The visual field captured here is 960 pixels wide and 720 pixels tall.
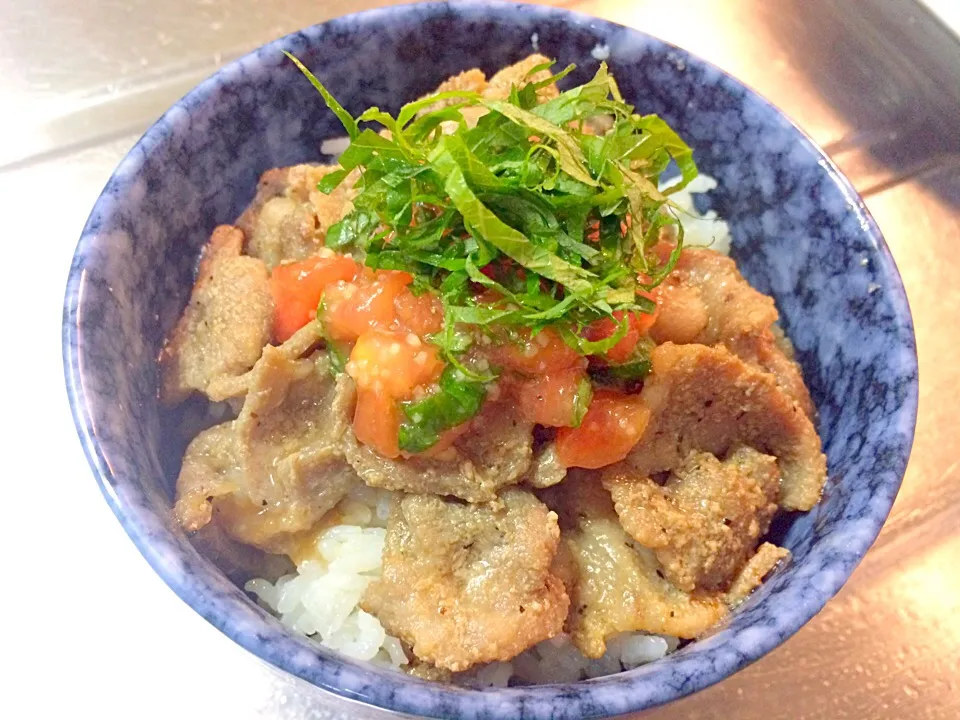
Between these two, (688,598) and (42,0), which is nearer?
(688,598)

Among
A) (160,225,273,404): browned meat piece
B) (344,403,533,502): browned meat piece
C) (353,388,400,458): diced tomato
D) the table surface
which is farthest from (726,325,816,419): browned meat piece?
(160,225,273,404): browned meat piece

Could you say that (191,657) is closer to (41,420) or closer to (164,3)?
(41,420)

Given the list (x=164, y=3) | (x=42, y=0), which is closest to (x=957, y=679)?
(x=164, y=3)

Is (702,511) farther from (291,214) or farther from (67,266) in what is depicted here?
(67,266)

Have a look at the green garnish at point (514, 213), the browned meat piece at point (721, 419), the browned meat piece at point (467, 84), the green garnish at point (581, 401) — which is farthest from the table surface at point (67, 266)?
the browned meat piece at point (467, 84)

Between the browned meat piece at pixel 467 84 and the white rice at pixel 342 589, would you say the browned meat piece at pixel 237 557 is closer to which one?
the white rice at pixel 342 589

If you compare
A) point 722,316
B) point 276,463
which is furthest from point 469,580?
point 722,316
